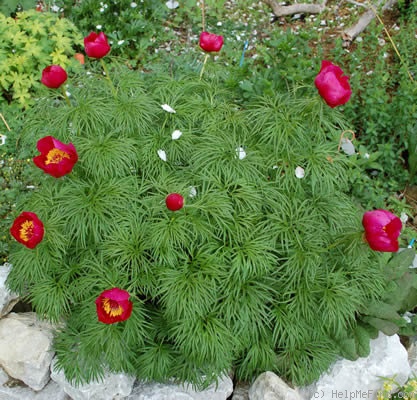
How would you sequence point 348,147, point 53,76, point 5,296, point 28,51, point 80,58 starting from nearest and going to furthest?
point 53,76
point 5,296
point 348,147
point 28,51
point 80,58

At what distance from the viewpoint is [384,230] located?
6.65 feet

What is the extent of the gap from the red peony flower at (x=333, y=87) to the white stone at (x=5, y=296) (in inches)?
68.3

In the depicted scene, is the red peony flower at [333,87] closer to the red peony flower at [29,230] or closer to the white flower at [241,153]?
the white flower at [241,153]

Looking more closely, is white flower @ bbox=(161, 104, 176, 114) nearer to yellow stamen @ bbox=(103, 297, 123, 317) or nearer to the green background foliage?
yellow stamen @ bbox=(103, 297, 123, 317)

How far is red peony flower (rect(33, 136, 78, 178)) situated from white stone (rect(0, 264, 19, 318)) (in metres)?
0.80

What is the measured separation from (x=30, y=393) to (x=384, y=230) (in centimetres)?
176

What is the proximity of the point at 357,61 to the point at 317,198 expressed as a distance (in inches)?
70.6

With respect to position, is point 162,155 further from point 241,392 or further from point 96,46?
point 241,392

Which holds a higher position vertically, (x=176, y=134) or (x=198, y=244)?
(x=176, y=134)

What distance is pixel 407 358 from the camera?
2762 mm

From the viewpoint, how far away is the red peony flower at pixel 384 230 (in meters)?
2.02

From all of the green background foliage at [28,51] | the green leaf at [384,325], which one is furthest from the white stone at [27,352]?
the green background foliage at [28,51]

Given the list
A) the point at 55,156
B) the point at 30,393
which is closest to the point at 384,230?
the point at 55,156

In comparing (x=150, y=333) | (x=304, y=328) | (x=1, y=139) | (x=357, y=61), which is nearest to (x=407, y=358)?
(x=304, y=328)
